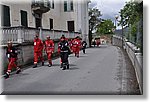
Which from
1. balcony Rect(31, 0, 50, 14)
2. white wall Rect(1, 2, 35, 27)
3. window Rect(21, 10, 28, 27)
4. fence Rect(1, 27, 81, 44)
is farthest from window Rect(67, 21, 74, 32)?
fence Rect(1, 27, 81, 44)

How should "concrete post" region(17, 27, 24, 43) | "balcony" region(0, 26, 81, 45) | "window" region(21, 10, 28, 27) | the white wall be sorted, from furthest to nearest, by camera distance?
"window" region(21, 10, 28, 27) < the white wall < "concrete post" region(17, 27, 24, 43) < "balcony" region(0, 26, 81, 45)

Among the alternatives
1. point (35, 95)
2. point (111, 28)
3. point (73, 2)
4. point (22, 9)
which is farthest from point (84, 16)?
point (35, 95)

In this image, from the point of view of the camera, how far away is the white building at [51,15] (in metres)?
22.0

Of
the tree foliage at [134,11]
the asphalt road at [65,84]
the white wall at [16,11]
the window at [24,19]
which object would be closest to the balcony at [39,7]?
the white wall at [16,11]

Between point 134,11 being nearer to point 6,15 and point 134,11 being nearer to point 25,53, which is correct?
point 25,53

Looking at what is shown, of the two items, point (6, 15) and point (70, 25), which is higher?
point (70, 25)

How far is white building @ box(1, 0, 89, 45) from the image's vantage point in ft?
72.1

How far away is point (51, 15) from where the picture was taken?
3253 cm

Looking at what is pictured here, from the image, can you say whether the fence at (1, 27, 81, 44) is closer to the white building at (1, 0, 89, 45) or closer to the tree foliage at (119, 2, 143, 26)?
the white building at (1, 0, 89, 45)

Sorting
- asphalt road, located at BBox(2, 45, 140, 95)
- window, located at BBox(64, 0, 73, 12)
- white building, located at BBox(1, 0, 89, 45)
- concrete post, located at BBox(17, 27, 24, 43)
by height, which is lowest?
asphalt road, located at BBox(2, 45, 140, 95)

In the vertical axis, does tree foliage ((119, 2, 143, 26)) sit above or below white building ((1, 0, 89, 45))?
below

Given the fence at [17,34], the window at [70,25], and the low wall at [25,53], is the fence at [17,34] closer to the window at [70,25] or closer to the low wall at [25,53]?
the low wall at [25,53]

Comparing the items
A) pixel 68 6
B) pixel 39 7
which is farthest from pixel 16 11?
pixel 68 6

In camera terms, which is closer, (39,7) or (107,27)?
(39,7)
